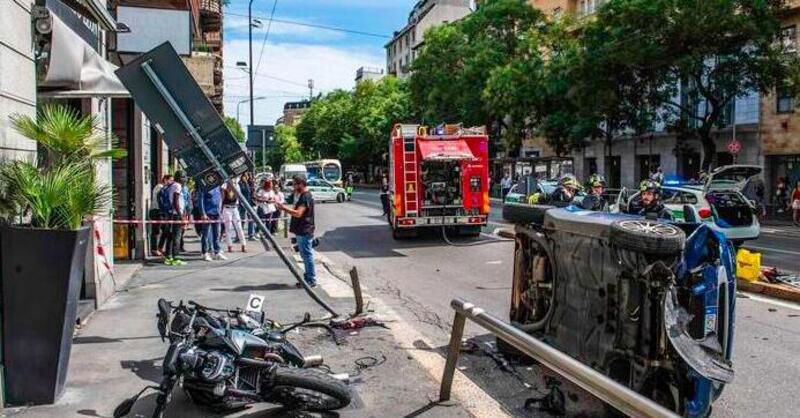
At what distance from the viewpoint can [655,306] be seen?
4.44m

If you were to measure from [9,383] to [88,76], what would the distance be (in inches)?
128

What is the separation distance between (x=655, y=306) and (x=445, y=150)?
45.7ft

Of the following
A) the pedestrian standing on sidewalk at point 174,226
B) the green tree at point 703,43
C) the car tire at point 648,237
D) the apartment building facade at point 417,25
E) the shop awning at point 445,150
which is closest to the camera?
the car tire at point 648,237

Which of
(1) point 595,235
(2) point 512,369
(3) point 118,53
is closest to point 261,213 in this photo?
(3) point 118,53

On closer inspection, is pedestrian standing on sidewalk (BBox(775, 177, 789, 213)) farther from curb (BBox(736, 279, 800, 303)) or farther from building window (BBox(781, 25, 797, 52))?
curb (BBox(736, 279, 800, 303))

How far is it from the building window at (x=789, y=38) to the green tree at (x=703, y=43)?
412 millimetres

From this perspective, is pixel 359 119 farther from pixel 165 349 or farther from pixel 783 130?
pixel 165 349

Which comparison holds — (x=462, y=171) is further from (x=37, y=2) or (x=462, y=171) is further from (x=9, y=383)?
(x=9, y=383)

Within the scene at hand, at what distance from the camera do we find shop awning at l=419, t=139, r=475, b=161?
1808cm

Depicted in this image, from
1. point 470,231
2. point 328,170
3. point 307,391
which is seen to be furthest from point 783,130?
point 328,170

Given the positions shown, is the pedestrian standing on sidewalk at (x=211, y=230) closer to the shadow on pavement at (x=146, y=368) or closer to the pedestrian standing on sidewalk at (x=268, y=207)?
the pedestrian standing on sidewalk at (x=268, y=207)

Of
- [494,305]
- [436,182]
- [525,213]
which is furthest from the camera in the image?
[436,182]

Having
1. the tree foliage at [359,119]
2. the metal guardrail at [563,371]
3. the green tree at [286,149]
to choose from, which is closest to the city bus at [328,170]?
the tree foliage at [359,119]

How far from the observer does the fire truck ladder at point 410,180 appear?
1811 cm
